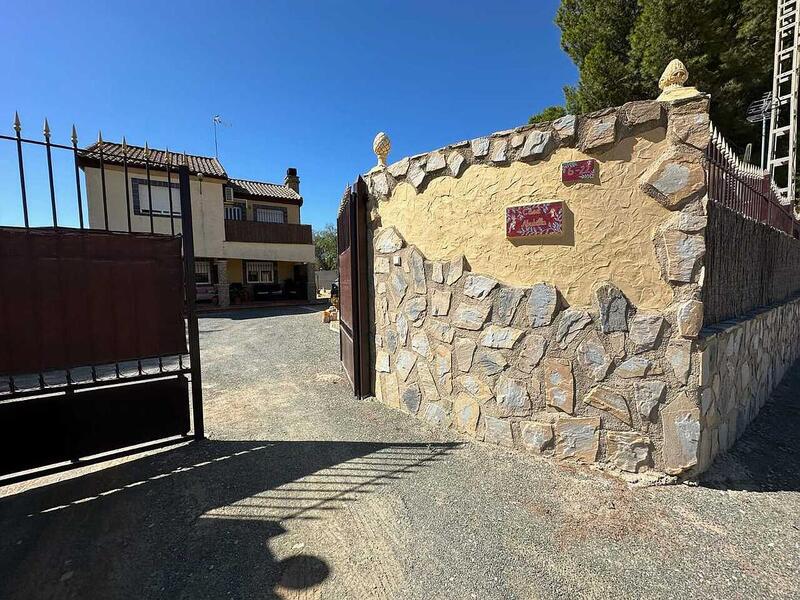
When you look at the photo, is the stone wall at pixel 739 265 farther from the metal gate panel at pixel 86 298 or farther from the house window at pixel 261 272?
the house window at pixel 261 272

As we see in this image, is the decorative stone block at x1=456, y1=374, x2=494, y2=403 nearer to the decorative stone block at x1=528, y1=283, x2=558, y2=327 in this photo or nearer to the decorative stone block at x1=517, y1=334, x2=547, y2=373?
the decorative stone block at x1=517, y1=334, x2=547, y2=373

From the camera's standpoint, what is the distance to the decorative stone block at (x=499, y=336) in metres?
3.37

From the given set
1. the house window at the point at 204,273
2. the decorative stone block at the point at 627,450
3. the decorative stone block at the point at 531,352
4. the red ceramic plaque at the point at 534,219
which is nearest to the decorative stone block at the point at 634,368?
the decorative stone block at the point at 627,450

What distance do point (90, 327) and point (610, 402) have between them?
4.49 meters

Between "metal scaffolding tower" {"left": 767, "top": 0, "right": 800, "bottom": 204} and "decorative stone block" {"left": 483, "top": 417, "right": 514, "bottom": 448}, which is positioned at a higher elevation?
"metal scaffolding tower" {"left": 767, "top": 0, "right": 800, "bottom": 204}

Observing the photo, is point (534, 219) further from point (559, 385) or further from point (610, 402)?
point (610, 402)

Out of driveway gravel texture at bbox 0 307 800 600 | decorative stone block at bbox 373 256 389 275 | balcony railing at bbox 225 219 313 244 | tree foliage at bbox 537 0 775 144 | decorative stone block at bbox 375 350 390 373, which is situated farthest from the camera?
balcony railing at bbox 225 219 313 244

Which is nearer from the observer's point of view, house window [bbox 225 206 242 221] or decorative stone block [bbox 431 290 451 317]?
decorative stone block [bbox 431 290 451 317]

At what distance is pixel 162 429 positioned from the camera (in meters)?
3.59

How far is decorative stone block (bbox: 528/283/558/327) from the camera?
3.17 metres

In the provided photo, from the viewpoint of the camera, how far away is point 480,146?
11.4 feet

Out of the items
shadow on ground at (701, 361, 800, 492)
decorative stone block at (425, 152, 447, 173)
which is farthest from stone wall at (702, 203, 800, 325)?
decorative stone block at (425, 152, 447, 173)

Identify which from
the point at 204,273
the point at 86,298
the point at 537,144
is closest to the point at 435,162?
the point at 537,144

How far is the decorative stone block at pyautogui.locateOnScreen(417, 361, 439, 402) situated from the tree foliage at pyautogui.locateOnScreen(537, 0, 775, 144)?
13343 millimetres
